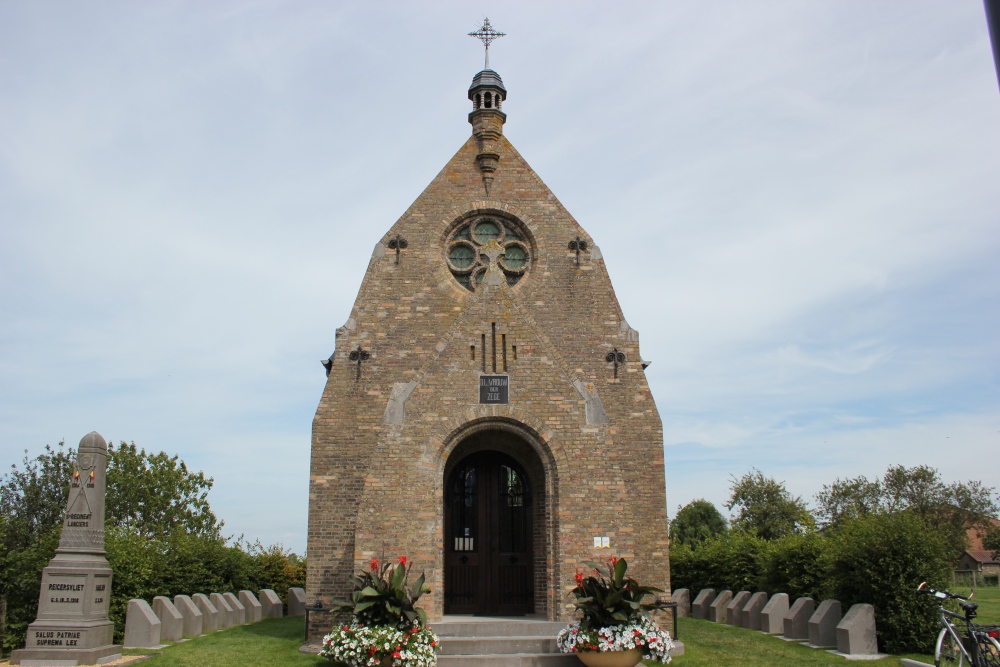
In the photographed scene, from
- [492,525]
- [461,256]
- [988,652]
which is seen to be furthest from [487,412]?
[988,652]

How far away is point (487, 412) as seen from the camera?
15031mm

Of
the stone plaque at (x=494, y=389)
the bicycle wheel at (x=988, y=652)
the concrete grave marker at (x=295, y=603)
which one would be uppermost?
the stone plaque at (x=494, y=389)

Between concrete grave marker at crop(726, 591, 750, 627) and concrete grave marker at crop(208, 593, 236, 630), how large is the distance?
41.0 ft

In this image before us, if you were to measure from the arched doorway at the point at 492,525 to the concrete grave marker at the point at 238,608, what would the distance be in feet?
21.6

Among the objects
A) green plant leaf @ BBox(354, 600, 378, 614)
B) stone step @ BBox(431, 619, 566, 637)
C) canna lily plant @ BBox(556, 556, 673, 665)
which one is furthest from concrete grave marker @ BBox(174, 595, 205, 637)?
canna lily plant @ BBox(556, 556, 673, 665)

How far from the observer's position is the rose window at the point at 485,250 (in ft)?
64.5

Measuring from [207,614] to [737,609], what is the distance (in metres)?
12.7

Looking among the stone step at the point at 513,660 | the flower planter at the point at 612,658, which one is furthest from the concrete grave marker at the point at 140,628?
the flower planter at the point at 612,658

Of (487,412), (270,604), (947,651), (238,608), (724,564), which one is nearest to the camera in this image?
(947,651)

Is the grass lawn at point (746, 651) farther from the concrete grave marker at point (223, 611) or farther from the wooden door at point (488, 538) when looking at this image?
the concrete grave marker at point (223, 611)

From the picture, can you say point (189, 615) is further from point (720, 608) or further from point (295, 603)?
point (720, 608)

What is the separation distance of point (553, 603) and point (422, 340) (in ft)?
22.8

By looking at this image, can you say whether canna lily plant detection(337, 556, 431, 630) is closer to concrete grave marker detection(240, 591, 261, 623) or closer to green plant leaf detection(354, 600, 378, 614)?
green plant leaf detection(354, 600, 378, 614)

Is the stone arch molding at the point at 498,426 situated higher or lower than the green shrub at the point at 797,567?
higher
